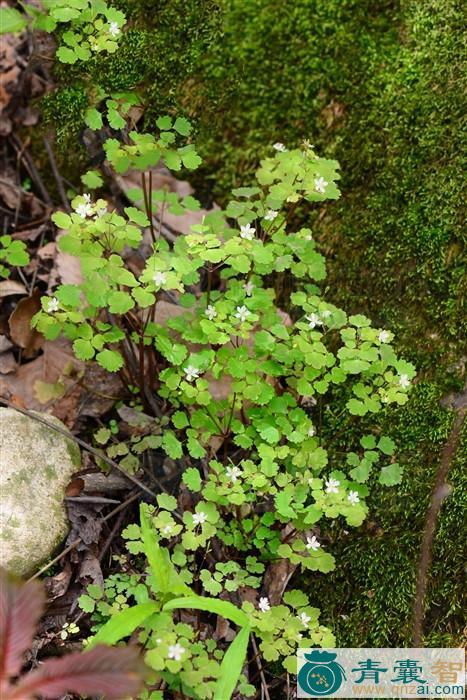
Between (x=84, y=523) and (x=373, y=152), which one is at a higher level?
(x=373, y=152)

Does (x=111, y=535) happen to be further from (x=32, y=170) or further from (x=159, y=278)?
(x=32, y=170)

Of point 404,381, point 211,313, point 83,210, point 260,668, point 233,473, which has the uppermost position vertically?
point 83,210

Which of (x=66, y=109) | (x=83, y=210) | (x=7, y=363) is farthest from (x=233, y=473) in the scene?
(x=66, y=109)

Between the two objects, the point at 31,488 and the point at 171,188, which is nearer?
the point at 31,488

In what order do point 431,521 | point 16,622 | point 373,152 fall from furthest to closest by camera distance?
point 373,152
point 431,521
point 16,622

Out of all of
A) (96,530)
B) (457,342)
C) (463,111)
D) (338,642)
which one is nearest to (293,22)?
(463,111)

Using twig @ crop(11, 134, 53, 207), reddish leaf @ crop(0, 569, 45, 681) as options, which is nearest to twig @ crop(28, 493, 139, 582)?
reddish leaf @ crop(0, 569, 45, 681)

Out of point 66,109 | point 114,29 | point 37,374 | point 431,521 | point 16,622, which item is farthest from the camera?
point 37,374

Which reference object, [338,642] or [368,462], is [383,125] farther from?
[338,642]

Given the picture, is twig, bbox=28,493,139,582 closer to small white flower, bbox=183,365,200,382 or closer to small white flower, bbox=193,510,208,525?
small white flower, bbox=193,510,208,525
